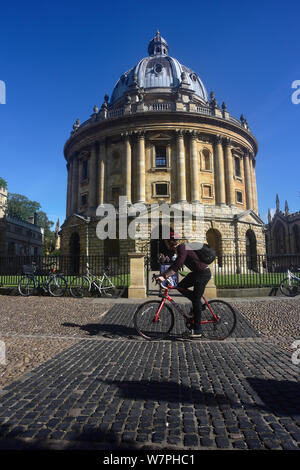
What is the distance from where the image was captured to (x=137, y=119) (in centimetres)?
2817

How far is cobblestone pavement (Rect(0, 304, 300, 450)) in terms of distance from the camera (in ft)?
6.84

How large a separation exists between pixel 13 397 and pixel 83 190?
3025cm

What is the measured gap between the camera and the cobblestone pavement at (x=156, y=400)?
6.84ft

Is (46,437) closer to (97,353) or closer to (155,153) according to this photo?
(97,353)

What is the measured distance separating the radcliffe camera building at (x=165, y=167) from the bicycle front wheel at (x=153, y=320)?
19.4m

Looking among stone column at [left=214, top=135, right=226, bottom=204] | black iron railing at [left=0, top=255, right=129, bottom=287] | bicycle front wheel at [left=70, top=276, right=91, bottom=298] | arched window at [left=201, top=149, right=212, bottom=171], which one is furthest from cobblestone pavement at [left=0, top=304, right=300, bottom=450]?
arched window at [left=201, top=149, right=212, bottom=171]

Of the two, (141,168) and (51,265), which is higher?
(141,168)

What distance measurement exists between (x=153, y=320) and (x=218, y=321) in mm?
1259

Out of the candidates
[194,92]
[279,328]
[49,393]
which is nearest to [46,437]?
[49,393]

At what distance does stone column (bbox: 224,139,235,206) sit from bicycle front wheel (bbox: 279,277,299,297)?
18.6 metres

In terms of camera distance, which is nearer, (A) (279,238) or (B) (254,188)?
(B) (254,188)

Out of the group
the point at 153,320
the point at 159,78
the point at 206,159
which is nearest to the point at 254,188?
the point at 206,159

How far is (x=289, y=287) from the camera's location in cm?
1133

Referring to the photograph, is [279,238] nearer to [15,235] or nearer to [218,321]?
[15,235]
